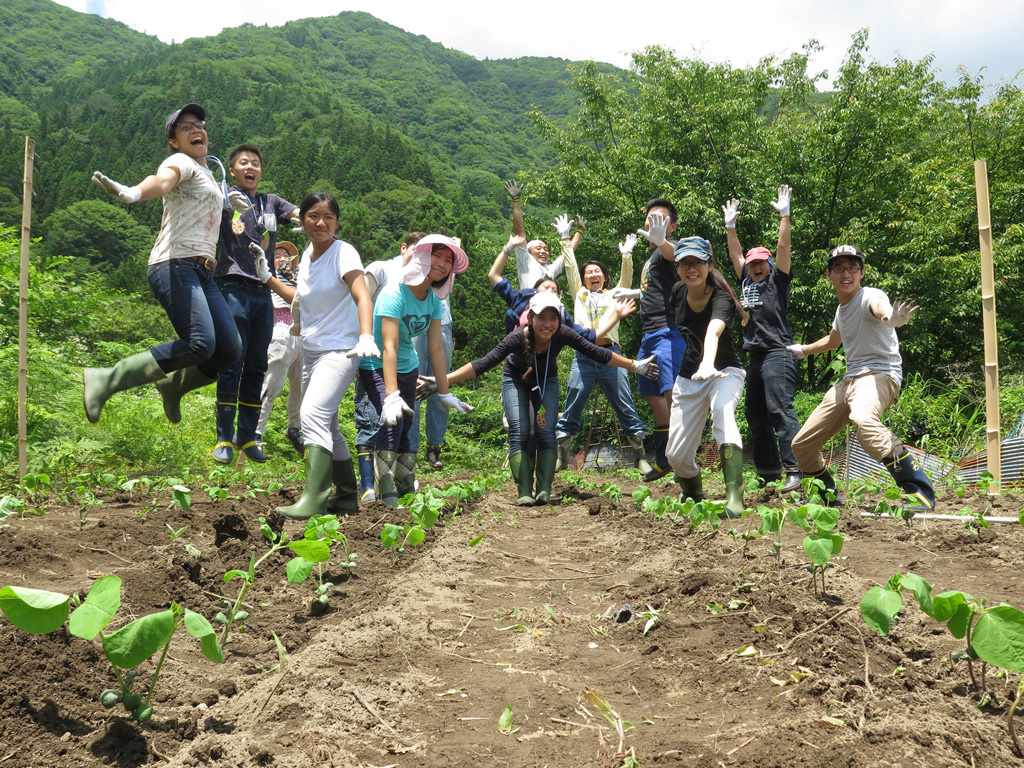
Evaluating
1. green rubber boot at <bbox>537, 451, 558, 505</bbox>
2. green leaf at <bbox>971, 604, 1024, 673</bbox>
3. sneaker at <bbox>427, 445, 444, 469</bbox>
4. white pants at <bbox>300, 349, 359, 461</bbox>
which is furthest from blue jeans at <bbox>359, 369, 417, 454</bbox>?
green leaf at <bbox>971, 604, 1024, 673</bbox>

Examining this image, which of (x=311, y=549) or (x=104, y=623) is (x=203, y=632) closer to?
(x=104, y=623)

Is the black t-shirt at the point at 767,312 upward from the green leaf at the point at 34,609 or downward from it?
upward

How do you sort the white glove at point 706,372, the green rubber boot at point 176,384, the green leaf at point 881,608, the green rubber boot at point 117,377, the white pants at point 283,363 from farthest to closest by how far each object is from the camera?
the white pants at point 283,363, the white glove at point 706,372, the green rubber boot at point 176,384, the green rubber boot at point 117,377, the green leaf at point 881,608

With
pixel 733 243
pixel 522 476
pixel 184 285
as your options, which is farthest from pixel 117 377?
pixel 733 243

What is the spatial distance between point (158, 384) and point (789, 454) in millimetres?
4624

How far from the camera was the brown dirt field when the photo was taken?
1.89 m

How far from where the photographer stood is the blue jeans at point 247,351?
5.68 meters

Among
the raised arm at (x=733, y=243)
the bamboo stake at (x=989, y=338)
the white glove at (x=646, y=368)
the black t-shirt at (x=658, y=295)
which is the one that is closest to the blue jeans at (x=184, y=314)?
the white glove at (x=646, y=368)

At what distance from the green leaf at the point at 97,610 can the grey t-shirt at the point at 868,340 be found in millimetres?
4604

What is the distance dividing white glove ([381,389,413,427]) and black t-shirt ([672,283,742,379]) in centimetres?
191

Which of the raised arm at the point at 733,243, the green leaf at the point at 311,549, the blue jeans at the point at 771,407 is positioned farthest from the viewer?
the raised arm at the point at 733,243

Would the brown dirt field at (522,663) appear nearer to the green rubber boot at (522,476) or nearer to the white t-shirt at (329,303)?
the white t-shirt at (329,303)

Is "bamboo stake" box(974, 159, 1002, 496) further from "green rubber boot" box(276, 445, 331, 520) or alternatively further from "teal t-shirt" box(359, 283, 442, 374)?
"green rubber boot" box(276, 445, 331, 520)

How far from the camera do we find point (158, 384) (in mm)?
4785
